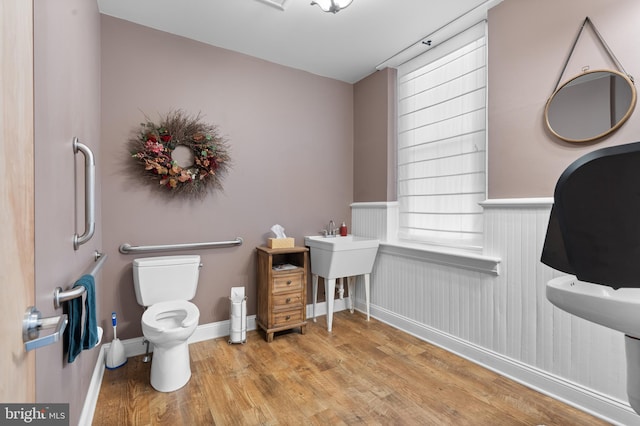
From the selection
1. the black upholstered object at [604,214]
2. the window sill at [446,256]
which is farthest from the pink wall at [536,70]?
the black upholstered object at [604,214]

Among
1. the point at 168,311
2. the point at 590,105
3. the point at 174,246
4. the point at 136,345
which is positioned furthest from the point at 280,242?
the point at 590,105

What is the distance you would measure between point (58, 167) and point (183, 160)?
1.45m

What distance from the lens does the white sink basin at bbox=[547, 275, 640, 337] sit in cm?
82

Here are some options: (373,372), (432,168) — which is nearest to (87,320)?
(373,372)

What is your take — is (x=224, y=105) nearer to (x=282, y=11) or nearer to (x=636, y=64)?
(x=282, y=11)

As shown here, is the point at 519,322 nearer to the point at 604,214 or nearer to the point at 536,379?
the point at 536,379

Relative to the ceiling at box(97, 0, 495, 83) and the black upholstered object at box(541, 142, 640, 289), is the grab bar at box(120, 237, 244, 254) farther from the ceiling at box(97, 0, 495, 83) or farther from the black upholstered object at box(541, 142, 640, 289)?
the black upholstered object at box(541, 142, 640, 289)

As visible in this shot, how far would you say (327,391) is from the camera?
1.93 metres

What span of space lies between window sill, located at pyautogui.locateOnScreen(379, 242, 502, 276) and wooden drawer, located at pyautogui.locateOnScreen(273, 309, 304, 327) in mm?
1040

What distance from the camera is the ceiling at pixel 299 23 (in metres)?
2.20

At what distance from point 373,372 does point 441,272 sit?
96 cm

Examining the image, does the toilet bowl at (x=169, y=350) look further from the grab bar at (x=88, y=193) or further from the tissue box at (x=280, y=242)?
the tissue box at (x=280, y=242)

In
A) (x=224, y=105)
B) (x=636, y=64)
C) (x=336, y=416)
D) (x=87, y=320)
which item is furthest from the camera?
(x=224, y=105)

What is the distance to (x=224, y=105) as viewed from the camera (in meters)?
2.76
